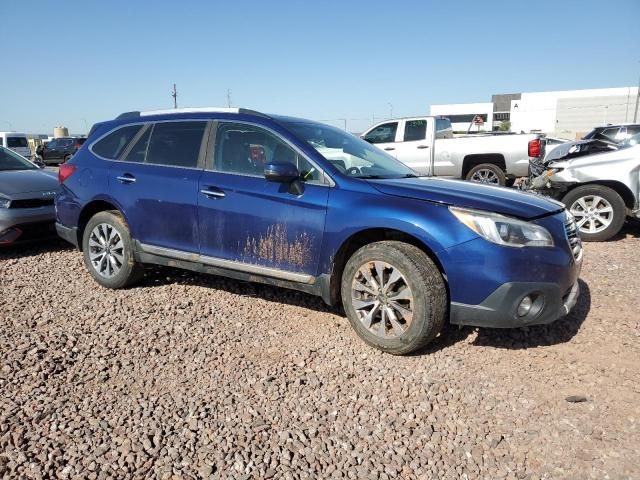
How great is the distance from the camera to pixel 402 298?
339cm

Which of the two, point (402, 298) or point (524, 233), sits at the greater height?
point (524, 233)

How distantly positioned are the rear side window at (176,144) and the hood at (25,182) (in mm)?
2317

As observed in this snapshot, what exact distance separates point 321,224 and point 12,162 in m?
6.09

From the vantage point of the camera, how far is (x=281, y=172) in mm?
3648

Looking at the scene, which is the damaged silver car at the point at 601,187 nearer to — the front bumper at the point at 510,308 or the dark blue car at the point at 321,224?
the dark blue car at the point at 321,224

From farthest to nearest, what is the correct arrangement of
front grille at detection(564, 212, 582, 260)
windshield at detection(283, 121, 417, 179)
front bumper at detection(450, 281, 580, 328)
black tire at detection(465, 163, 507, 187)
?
black tire at detection(465, 163, 507, 187)
windshield at detection(283, 121, 417, 179)
front grille at detection(564, 212, 582, 260)
front bumper at detection(450, 281, 580, 328)

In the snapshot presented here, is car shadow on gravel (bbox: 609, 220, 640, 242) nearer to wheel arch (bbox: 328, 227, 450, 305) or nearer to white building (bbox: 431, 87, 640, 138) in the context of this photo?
wheel arch (bbox: 328, 227, 450, 305)

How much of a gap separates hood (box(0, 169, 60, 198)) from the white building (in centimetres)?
5118

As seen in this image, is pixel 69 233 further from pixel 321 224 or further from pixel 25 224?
pixel 321 224

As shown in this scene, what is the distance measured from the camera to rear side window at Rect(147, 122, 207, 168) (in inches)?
173

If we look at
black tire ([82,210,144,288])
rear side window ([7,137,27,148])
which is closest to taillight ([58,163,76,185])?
black tire ([82,210,144,288])

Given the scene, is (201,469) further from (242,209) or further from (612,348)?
(612,348)

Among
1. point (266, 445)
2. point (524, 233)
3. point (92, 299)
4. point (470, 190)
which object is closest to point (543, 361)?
point (524, 233)

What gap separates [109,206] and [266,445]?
3.34 metres
